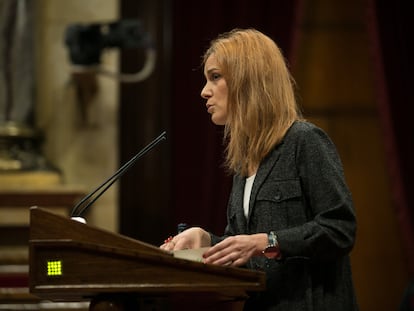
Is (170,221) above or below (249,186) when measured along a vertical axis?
below

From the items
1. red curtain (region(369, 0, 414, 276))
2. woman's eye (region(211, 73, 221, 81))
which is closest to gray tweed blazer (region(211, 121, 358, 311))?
woman's eye (region(211, 73, 221, 81))

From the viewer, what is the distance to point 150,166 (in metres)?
4.94

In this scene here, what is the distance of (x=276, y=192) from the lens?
212 cm

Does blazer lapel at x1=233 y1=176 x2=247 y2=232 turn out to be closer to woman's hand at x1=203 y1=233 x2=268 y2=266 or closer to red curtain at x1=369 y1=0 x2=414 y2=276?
woman's hand at x1=203 y1=233 x2=268 y2=266

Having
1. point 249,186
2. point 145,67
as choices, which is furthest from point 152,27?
point 249,186

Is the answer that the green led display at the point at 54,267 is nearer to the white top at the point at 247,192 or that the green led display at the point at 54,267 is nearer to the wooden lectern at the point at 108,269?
the wooden lectern at the point at 108,269

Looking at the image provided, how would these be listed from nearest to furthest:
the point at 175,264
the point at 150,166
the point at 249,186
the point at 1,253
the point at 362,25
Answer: the point at 175,264
the point at 249,186
the point at 1,253
the point at 150,166
the point at 362,25

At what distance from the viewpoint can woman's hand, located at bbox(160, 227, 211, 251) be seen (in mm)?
2148

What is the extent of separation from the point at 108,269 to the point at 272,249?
368 mm

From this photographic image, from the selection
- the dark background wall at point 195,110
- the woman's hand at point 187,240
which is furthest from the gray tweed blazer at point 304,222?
the dark background wall at point 195,110

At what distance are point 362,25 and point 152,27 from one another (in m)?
1.32

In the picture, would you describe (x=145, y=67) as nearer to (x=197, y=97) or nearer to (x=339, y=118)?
(x=197, y=97)

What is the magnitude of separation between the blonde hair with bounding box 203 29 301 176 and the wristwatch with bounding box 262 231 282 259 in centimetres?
24

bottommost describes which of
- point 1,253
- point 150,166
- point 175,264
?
point 1,253
